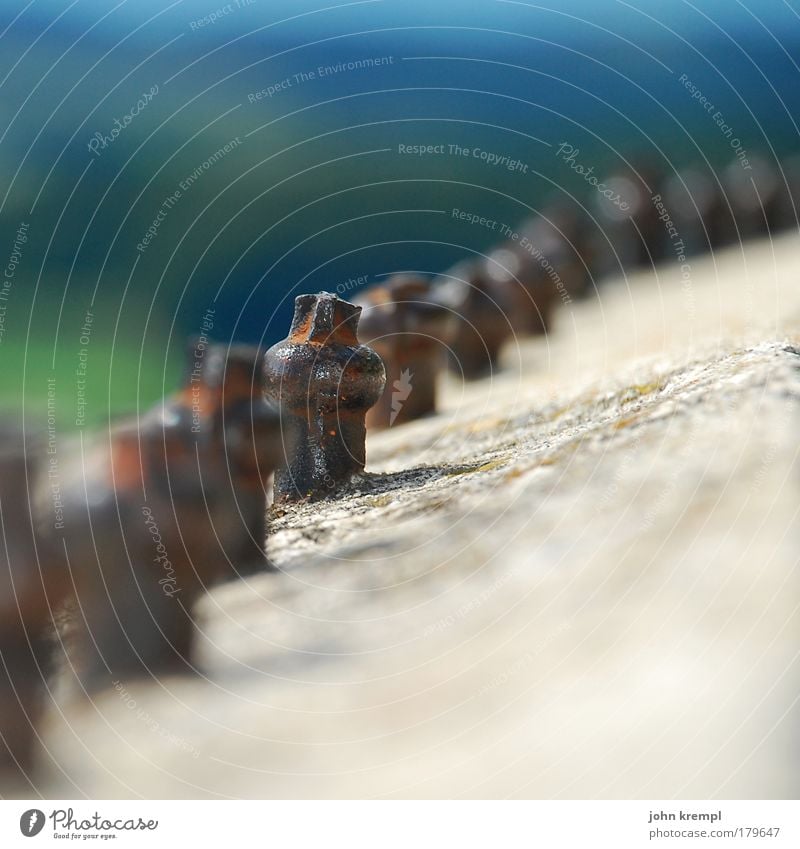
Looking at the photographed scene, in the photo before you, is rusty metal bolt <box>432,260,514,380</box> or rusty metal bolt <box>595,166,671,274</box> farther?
rusty metal bolt <box>595,166,671,274</box>

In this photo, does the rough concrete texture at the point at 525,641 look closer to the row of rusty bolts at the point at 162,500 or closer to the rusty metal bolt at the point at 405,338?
the row of rusty bolts at the point at 162,500

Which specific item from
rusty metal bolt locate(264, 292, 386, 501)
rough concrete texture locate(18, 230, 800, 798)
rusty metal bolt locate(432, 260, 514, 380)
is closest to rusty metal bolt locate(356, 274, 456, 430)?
rusty metal bolt locate(432, 260, 514, 380)

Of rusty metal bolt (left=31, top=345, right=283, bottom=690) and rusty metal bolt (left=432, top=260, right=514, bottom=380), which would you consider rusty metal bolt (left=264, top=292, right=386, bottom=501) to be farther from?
rusty metal bolt (left=432, top=260, right=514, bottom=380)

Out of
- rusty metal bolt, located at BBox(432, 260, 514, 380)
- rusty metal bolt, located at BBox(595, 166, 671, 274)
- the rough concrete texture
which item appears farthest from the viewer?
rusty metal bolt, located at BBox(595, 166, 671, 274)

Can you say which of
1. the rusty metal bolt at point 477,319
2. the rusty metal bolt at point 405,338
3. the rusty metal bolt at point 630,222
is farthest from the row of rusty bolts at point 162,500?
the rusty metal bolt at point 630,222

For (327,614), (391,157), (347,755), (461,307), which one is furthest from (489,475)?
(461,307)

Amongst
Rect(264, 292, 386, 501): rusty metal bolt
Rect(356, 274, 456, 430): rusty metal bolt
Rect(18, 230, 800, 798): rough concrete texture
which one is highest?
Rect(356, 274, 456, 430): rusty metal bolt

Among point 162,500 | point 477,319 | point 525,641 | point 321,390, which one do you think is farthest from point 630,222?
point 162,500
